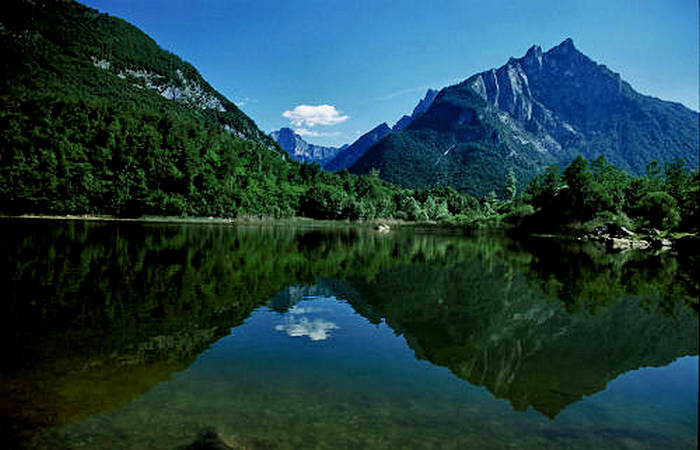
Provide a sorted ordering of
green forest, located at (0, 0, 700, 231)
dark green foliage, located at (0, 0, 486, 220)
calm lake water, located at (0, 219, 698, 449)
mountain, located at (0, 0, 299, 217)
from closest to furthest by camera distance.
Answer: calm lake water, located at (0, 219, 698, 449) < green forest, located at (0, 0, 700, 231) < mountain, located at (0, 0, 299, 217) < dark green foliage, located at (0, 0, 486, 220)

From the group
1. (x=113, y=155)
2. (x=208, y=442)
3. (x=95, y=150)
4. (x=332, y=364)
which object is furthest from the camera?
(x=113, y=155)

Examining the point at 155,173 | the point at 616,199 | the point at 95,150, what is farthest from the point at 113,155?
the point at 616,199

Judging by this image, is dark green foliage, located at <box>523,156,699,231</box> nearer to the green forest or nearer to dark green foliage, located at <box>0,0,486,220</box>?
the green forest

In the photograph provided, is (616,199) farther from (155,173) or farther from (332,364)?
(155,173)

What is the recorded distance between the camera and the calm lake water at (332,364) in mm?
6906

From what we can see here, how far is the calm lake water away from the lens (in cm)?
A: 691

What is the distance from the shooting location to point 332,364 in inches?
405

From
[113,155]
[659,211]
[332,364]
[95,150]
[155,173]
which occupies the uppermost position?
[95,150]

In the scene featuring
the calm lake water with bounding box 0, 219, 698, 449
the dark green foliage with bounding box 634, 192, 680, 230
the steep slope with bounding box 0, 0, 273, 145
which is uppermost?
the steep slope with bounding box 0, 0, 273, 145

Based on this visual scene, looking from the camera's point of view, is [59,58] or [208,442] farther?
[59,58]

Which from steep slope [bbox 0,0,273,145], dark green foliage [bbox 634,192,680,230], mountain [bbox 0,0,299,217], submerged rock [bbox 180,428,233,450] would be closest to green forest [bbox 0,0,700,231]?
dark green foliage [bbox 634,192,680,230]

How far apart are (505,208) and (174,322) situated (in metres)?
146

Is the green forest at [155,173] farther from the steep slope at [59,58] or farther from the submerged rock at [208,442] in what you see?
the submerged rock at [208,442]

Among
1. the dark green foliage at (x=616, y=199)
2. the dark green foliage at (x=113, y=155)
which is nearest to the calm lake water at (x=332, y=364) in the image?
the dark green foliage at (x=616, y=199)
